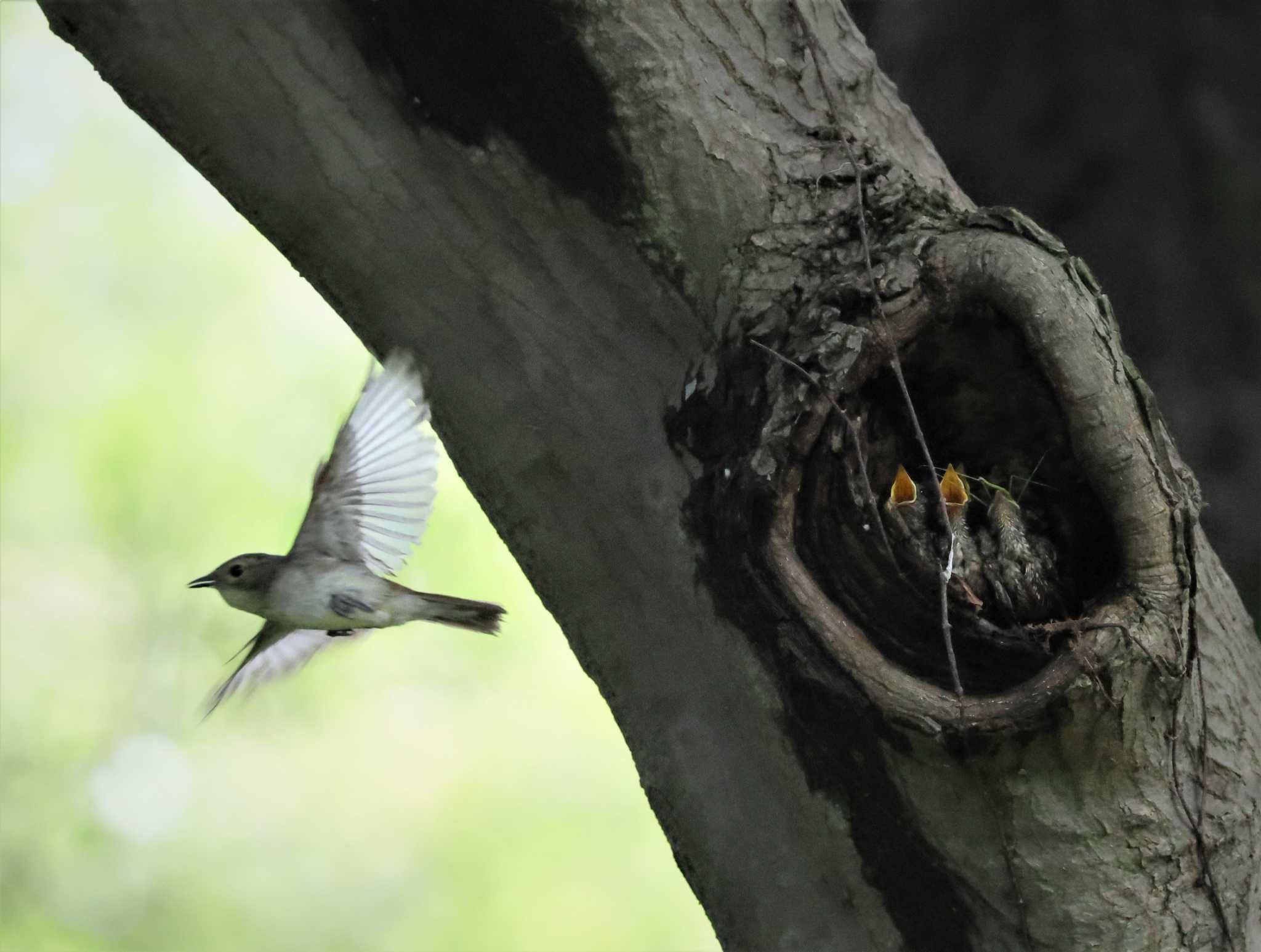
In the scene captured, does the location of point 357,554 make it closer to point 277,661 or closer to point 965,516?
point 277,661

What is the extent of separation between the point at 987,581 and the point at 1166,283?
0.68 meters

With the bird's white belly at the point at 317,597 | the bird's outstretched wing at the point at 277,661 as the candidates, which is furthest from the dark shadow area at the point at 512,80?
the bird's outstretched wing at the point at 277,661

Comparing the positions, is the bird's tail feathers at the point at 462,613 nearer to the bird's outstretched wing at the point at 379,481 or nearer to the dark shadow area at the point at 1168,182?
the bird's outstretched wing at the point at 379,481

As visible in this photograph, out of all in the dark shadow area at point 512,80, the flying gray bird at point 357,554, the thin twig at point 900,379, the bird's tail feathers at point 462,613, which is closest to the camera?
the thin twig at point 900,379

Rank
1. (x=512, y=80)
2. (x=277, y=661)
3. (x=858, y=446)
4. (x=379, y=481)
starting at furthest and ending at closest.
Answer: (x=277, y=661), (x=379, y=481), (x=512, y=80), (x=858, y=446)

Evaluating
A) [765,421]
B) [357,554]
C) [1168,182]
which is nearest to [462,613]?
[357,554]

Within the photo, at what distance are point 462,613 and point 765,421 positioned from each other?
48 centimetres

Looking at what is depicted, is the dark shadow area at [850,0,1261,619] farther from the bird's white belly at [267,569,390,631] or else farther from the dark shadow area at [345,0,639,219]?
the bird's white belly at [267,569,390,631]

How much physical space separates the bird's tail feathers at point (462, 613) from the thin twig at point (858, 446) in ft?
1.53

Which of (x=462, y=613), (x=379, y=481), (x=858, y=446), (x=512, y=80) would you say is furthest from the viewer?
(x=462, y=613)

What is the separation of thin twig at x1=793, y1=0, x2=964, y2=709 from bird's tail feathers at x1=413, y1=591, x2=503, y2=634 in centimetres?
47

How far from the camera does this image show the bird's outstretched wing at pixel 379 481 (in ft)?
3.08

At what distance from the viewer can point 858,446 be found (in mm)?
770

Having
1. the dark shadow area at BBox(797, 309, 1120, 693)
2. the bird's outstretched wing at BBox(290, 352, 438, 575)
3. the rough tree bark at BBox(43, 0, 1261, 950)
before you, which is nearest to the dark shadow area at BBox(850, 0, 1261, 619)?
the rough tree bark at BBox(43, 0, 1261, 950)
